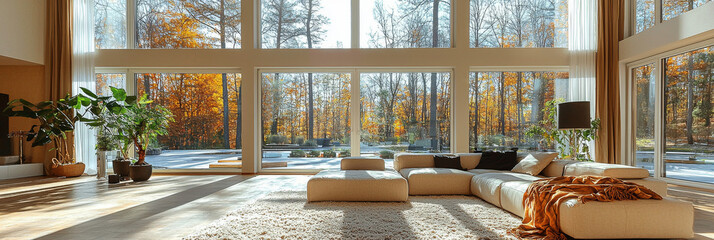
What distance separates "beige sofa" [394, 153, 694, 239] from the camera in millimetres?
2877

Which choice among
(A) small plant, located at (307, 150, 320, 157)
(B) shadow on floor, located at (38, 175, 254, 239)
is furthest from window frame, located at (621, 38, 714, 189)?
(B) shadow on floor, located at (38, 175, 254, 239)

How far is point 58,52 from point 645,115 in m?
10.9

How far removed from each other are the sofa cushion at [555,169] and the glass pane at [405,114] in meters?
2.71

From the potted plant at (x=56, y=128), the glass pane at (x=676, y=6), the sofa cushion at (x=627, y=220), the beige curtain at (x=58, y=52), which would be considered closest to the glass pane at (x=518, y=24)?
the glass pane at (x=676, y=6)

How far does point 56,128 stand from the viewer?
685cm

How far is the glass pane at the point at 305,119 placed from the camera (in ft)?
26.0

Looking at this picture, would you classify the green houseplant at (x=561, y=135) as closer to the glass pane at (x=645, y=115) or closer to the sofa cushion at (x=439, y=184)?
the glass pane at (x=645, y=115)

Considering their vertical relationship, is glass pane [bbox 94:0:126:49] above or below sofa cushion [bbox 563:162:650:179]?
above

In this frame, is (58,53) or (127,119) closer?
(127,119)

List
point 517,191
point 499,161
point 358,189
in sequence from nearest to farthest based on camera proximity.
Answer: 1. point 517,191
2. point 358,189
3. point 499,161

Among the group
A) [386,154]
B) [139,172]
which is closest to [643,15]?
[386,154]

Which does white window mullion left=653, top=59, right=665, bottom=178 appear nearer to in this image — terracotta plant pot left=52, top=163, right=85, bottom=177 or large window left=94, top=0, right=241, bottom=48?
large window left=94, top=0, right=241, bottom=48

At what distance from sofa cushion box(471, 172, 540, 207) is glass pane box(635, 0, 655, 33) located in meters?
4.33

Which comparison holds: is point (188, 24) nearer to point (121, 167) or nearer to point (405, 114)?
point (121, 167)
